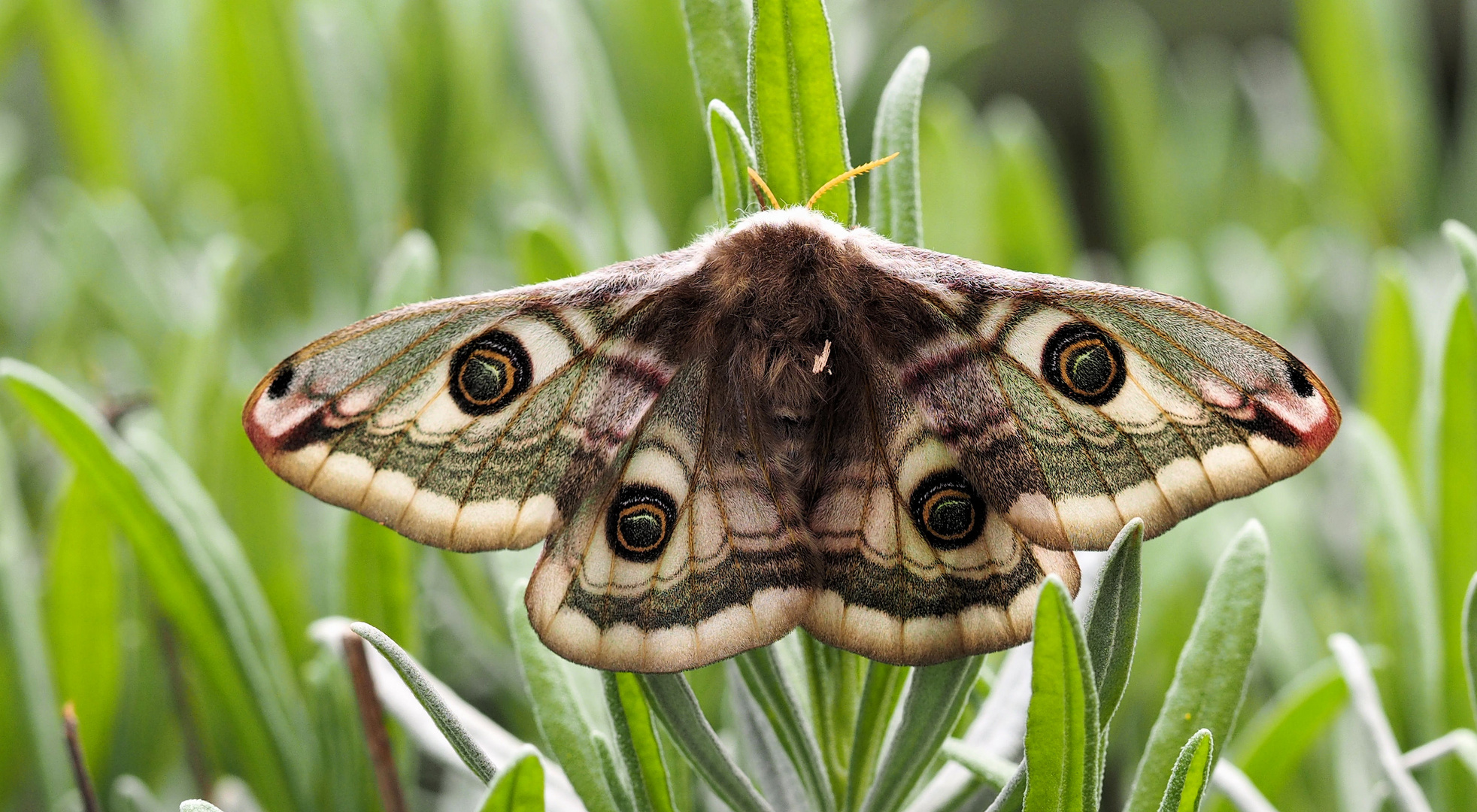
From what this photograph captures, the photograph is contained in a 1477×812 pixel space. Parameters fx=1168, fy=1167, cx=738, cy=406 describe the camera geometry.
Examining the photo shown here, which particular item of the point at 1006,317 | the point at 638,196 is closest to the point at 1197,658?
the point at 1006,317

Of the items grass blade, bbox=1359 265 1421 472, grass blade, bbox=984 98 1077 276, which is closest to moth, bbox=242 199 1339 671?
grass blade, bbox=1359 265 1421 472

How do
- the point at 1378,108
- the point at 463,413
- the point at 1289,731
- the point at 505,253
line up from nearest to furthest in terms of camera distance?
the point at 463,413 < the point at 1289,731 < the point at 505,253 < the point at 1378,108

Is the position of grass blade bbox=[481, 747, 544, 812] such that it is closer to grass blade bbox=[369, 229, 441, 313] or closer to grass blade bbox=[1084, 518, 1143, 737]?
grass blade bbox=[1084, 518, 1143, 737]

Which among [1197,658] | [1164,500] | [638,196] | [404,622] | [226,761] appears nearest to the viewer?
[1164,500]

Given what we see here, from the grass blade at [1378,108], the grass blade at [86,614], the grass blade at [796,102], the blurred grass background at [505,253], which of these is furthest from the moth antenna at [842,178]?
the grass blade at [1378,108]

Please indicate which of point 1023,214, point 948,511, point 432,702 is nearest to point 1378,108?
point 1023,214

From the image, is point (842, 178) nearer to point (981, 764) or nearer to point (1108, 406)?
point (1108, 406)

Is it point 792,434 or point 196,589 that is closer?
point 792,434

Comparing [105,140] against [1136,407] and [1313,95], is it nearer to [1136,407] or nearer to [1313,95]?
[1136,407]
